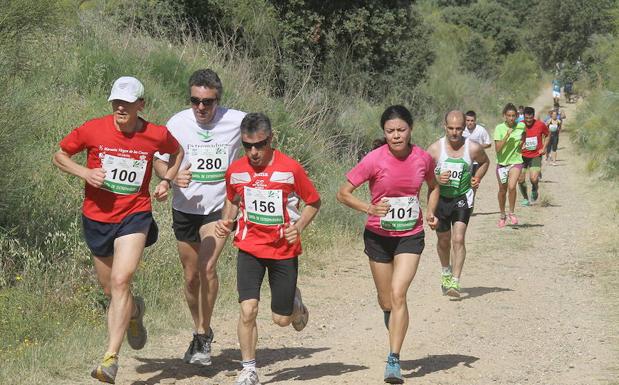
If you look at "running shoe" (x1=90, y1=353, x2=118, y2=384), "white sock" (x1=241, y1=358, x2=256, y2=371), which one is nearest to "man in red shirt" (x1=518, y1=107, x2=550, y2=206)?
"white sock" (x1=241, y1=358, x2=256, y2=371)

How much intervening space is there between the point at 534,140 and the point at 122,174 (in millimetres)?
13669

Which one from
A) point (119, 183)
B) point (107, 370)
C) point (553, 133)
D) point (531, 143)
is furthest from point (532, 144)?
point (107, 370)

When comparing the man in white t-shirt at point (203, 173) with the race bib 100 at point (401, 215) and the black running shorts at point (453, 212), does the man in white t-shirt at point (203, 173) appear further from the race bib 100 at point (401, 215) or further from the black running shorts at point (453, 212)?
the black running shorts at point (453, 212)

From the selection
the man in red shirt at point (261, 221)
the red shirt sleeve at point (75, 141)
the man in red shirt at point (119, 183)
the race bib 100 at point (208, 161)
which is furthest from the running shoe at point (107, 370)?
the race bib 100 at point (208, 161)

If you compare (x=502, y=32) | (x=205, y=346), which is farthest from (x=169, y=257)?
(x=502, y=32)

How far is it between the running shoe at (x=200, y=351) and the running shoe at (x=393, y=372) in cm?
146

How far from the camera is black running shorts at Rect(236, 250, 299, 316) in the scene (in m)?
7.31

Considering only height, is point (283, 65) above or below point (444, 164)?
above

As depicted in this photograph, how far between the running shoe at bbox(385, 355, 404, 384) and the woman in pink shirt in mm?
32

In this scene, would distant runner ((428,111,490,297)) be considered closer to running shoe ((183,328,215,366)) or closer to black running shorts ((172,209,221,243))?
black running shorts ((172,209,221,243))

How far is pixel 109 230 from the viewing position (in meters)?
7.30

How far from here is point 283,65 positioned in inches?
736

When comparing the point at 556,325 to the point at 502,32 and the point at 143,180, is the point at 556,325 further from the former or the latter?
the point at 502,32

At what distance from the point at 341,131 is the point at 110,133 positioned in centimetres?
1189
